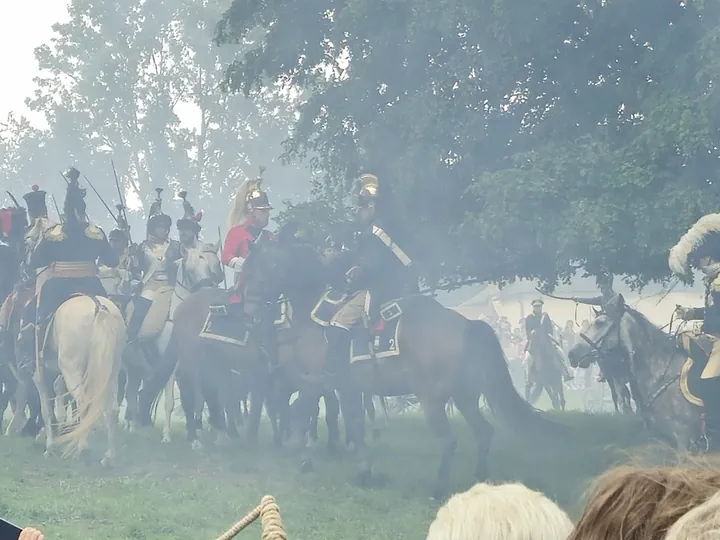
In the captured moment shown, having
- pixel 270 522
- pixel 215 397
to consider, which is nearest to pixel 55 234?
pixel 215 397

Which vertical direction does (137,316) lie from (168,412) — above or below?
above

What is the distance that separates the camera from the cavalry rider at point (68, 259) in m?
4.76

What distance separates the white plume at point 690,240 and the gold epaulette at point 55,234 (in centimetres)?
296

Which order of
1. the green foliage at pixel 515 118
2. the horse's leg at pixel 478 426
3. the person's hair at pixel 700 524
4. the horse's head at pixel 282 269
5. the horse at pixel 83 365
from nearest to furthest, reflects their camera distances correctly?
the person's hair at pixel 700 524
the green foliage at pixel 515 118
the horse's leg at pixel 478 426
the horse's head at pixel 282 269
the horse at pixel 83 365

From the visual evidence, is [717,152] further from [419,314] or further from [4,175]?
[4,175]

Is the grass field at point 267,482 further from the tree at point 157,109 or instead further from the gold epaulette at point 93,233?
the tree at point 157,109

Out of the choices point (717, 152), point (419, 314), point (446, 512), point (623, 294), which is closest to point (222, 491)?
point (419, 314)

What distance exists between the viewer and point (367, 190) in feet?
14.7

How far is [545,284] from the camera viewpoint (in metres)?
4.25

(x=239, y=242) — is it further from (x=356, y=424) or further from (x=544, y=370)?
(x=544, y=370)

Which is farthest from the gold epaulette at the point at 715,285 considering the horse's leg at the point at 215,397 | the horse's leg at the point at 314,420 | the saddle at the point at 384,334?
the horse's leg at the point at 215,397

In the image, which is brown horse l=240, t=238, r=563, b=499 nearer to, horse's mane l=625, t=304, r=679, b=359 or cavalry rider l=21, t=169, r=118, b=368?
horse's mane l=625, t=304, r=679, b=359

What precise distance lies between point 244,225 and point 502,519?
12.0ft

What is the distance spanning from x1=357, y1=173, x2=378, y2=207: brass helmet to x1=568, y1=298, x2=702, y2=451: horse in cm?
117
